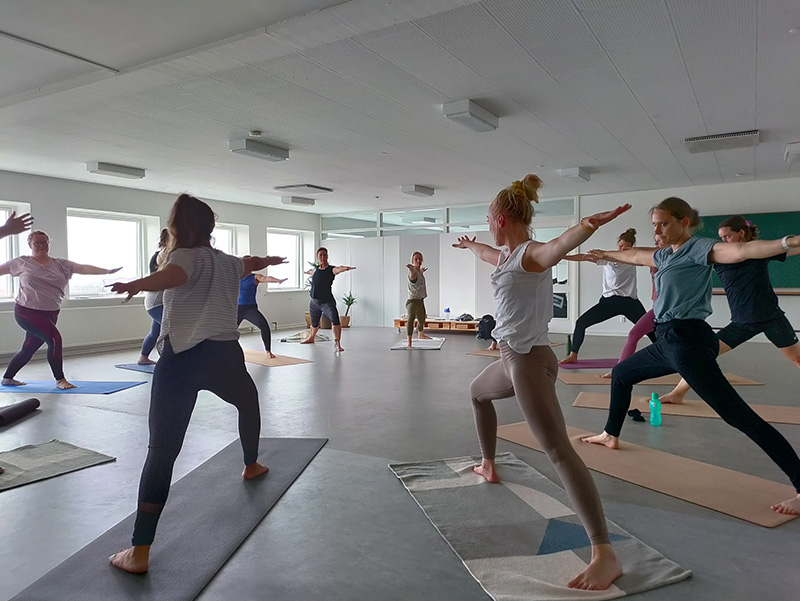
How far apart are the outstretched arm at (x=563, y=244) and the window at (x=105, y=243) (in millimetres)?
8689

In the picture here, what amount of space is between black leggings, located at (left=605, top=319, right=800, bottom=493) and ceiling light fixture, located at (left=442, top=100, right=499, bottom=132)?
2.74 meters

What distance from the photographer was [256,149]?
614cm

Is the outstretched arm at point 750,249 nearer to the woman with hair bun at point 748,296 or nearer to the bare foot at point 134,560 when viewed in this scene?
the woman with hair bun at point 748,296

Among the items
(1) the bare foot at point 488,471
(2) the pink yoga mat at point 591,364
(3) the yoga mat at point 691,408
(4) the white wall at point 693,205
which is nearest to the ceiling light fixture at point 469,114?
(3) the yoga mat at point 691,408

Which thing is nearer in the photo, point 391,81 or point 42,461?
point 42,461

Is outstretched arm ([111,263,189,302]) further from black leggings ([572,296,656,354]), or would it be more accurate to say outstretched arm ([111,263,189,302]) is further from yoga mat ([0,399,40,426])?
black leggings ([572,296,656,354])

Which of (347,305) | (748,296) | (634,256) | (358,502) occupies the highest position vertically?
(634,256)

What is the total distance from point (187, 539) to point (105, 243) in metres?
8.48

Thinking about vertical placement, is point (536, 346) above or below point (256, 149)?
below

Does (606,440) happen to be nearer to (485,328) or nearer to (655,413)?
(655,413)

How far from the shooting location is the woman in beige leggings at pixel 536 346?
1932 mm

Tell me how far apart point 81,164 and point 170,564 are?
6929 millimetres

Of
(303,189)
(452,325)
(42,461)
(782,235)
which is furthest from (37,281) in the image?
(782,235)

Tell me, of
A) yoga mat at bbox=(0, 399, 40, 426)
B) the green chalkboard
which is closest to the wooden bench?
the green chalkboard
